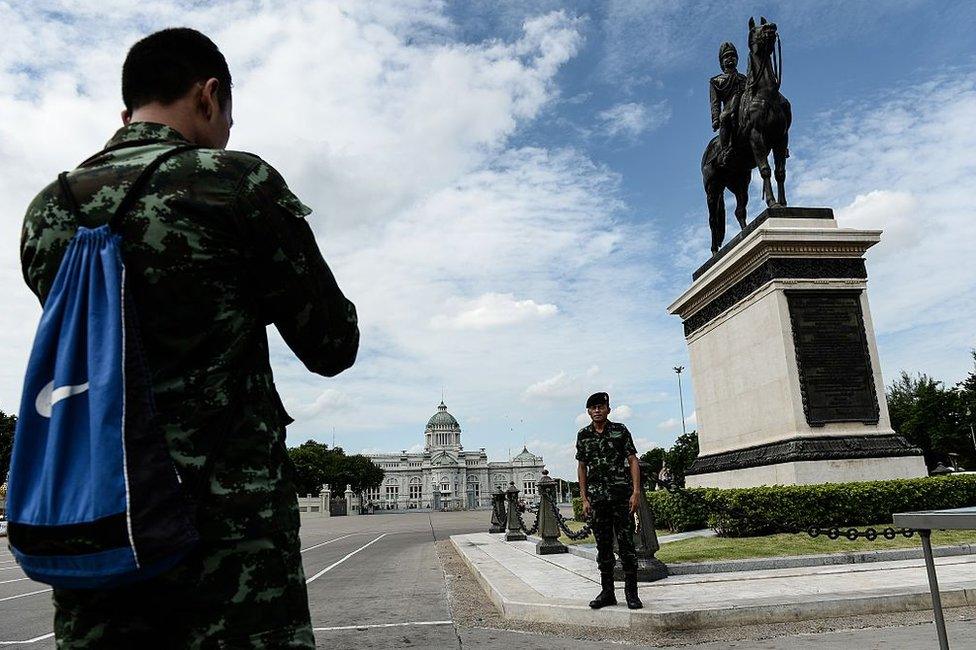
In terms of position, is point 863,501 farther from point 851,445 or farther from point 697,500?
point 697,500

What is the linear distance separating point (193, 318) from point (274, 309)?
192 mm

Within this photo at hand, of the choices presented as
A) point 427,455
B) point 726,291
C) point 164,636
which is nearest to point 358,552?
point 726,291

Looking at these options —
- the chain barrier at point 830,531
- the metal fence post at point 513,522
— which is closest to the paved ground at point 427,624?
the chain barrier at point 830,531

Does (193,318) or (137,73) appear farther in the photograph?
(137,73)

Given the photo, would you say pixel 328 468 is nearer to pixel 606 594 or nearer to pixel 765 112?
pixel 765 112

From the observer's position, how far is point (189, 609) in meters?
1.42

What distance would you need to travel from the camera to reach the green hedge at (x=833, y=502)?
10383 millimetres

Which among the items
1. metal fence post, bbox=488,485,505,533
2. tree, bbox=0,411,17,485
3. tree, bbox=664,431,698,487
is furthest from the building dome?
metal fence post, bbox=488,485,505,533

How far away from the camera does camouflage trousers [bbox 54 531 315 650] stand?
1.41 meters

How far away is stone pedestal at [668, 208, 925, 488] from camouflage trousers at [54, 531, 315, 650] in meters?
11.0

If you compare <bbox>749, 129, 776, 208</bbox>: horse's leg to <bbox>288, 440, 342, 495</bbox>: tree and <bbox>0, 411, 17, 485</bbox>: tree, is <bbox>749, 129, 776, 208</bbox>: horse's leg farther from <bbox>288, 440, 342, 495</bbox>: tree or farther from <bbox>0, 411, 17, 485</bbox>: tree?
<bbox>288, 440, 342, 495</bbox>: tree

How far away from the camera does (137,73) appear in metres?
1.82

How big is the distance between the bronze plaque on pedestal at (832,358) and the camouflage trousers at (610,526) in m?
5.83

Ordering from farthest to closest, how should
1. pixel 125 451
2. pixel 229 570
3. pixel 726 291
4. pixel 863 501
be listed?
pixel 726 291 → pixel 863 501 → pixel 229 570 → pixel 125 451
